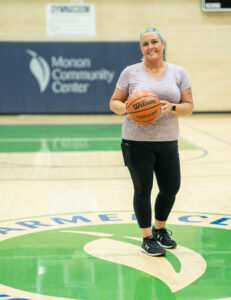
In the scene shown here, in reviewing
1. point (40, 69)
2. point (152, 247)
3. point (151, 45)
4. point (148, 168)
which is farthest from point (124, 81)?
point (40, 69)

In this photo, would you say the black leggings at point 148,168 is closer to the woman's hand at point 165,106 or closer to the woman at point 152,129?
the woman at point 152,129

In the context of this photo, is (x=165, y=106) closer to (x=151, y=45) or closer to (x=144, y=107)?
(x=144, y=107)

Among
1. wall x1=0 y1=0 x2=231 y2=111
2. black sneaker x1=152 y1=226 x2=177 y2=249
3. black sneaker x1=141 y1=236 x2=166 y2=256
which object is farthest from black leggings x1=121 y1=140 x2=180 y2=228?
wall x1=0 y1=0 x2=231 y2=111

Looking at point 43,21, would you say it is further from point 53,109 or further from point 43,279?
point 43,279

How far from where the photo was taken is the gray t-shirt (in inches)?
152

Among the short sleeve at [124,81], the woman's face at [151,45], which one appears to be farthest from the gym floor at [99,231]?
the woman's face at [151,45]

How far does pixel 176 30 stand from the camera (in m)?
16.9

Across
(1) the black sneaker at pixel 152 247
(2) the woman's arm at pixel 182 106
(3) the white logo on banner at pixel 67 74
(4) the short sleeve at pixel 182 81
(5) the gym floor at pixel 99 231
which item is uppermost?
(4) the short sleeve at pixel 182 81

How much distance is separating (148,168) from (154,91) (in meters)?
0.53

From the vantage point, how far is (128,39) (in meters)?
16.8

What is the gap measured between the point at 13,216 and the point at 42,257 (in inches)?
48.2

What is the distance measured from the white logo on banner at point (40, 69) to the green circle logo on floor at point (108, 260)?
39.1 feet

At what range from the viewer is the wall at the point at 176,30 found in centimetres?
1662

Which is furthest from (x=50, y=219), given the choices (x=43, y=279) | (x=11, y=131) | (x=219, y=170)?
(x=11, y=131)
